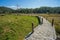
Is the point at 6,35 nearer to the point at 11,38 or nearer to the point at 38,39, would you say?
the point at 11,38

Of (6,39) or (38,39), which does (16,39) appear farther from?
(38,39)

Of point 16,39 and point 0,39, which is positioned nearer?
point 0,39

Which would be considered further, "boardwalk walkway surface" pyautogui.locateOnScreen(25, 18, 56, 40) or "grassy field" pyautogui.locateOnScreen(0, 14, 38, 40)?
"boardwalk walkway surface" pyautogui.locateOnScreen(25, 18, 56, 40)

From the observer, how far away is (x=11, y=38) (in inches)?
428

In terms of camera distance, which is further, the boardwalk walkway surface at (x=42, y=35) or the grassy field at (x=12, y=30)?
the boardwalk walkway surface at (x=42, y=35)

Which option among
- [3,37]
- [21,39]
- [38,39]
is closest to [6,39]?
[3,37]

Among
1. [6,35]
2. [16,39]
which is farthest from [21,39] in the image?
[6,35]

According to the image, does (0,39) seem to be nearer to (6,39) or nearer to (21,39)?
(6,39)

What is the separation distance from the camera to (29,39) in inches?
418

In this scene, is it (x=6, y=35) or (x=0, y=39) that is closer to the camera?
(x=0, y=39)

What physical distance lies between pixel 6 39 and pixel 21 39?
1537 mm

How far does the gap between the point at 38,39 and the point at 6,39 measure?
Result: 265cm

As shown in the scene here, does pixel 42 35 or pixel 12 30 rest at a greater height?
pixel 12 30

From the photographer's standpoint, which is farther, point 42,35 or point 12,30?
point 12,30
